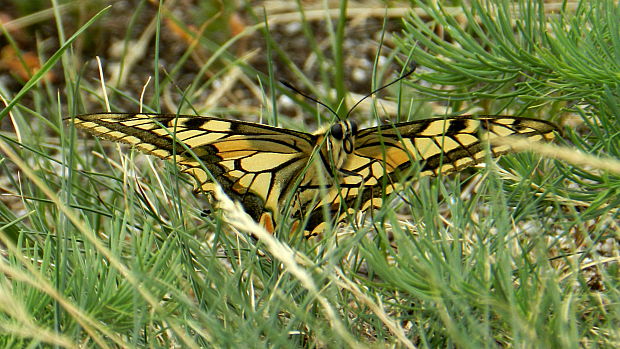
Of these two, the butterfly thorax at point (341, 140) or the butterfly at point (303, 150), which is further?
the butterfly thorax at point (341, 140)

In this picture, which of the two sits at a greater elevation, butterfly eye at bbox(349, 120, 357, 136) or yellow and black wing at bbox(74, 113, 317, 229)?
butterfly eye at bbox(349, 120, 357, 136)

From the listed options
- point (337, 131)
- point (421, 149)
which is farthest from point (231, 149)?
point (421, 149)

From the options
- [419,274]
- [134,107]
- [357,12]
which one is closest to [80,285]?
[419,274]

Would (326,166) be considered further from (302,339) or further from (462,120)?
(302,339)

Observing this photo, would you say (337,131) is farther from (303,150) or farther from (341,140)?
(303,150)

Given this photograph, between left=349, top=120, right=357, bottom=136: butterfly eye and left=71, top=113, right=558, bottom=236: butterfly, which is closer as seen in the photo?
left=71, top=113, right=558, bottom=236: butterfly

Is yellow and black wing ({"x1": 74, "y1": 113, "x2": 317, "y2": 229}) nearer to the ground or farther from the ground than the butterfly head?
nearer to the ground
